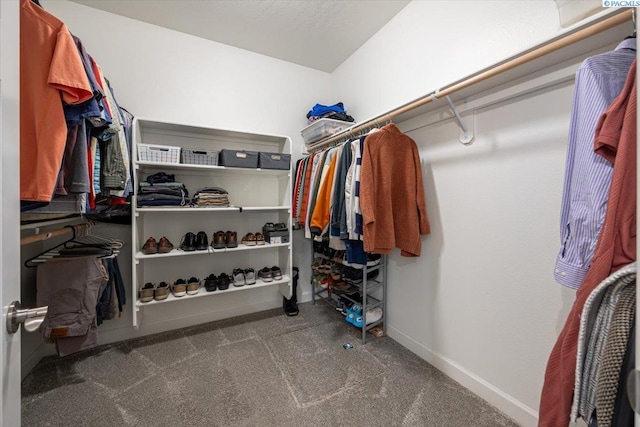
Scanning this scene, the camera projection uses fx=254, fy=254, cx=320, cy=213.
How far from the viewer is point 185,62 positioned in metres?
2.23

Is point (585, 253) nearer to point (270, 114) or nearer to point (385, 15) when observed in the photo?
point (385, 15)

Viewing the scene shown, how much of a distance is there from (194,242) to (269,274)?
0.70 m

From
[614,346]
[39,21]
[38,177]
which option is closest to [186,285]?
[38,177]

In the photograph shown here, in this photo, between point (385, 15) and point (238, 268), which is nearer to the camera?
point (385, 15)

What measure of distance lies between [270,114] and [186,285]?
1.78m

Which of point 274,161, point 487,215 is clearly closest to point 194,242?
point 274,161

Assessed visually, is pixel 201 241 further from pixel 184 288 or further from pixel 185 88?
pixel 185 88

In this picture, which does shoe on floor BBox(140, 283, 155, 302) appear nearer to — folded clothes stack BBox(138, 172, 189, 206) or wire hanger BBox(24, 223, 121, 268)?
wire hanger BBox(24, 223, 121, 268)

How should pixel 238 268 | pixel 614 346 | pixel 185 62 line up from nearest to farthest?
pixel 614 346 → pixel 185 62 → pixel 238 268

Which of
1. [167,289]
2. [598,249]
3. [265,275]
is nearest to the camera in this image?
[598,249]

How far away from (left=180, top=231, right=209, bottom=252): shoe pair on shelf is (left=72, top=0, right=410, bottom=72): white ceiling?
174 cm

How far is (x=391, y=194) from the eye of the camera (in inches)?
66.4

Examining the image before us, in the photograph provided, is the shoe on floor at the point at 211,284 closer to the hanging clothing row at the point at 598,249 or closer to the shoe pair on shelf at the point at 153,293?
the shoe pair on shelf at the point at 153,293

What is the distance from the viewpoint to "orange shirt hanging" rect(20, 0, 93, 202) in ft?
2.96
